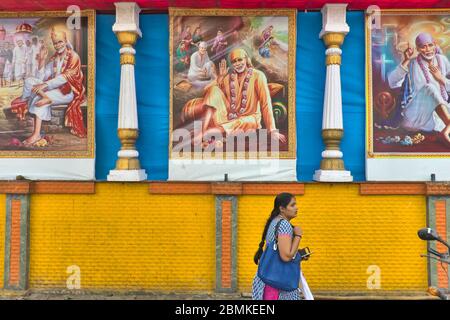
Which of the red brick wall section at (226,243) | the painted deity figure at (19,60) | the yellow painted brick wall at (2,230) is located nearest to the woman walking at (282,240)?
the red brick wall section at (226,243)

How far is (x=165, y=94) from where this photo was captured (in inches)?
280

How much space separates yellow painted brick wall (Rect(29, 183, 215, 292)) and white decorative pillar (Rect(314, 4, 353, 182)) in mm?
2325

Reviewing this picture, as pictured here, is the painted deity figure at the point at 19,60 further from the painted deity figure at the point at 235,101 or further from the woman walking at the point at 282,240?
the woman walking at the point at 282,240

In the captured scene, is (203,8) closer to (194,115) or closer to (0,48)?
(194,115)

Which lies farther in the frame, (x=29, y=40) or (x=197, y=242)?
(x=29, y=40)

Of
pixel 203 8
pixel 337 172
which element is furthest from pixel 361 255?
pixel 203 8

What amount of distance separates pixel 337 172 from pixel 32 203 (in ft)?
18.1

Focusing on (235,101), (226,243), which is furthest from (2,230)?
(235,101)

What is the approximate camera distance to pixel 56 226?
656 cm

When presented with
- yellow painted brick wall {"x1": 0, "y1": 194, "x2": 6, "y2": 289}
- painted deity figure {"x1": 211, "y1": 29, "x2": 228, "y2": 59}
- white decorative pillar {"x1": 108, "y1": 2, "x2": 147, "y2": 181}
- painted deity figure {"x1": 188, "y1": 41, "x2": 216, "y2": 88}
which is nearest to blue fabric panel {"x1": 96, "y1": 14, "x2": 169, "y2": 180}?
white decorative pillar {"x1": 108, "y1": 2, "x2": 147, "y2": 181}

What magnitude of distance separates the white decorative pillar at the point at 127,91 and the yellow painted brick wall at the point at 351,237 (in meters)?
2.21

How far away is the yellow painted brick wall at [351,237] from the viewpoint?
21.1 feet

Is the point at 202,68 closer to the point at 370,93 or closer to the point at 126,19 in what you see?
the point at 126,19

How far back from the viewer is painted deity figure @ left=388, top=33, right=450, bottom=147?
270 inches
